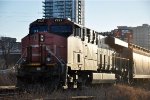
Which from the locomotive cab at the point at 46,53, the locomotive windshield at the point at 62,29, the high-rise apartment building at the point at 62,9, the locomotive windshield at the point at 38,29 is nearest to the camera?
the locomotive cab at the point at 46,53

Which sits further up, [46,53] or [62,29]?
[62,29]

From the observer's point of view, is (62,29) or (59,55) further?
(62,29)

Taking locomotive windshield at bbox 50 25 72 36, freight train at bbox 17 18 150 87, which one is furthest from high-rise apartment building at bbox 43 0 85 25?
locomotive windshield at bbox 50 25 72 36

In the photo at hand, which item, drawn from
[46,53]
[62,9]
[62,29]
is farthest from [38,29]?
[62,9]

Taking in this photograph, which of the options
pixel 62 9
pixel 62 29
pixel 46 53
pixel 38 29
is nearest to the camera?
pixel 46 53

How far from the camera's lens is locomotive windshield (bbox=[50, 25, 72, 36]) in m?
17.5

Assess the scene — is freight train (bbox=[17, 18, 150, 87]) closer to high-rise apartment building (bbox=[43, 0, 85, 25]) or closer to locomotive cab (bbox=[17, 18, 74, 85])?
locomotive cab (bbox=[17, 18, 74, 85])

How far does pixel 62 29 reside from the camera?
17.7 metres

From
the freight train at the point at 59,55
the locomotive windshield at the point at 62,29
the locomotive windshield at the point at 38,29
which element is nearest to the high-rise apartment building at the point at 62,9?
the freight train at the point at 59,55

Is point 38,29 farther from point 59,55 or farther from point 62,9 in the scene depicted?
point 62,9

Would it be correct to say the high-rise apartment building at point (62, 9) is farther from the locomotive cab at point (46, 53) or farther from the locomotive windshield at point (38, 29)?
the locomotive cab at point (46, 53)

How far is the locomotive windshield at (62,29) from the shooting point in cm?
1754

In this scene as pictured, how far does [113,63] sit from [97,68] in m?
4.28

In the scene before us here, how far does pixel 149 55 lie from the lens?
126ft
